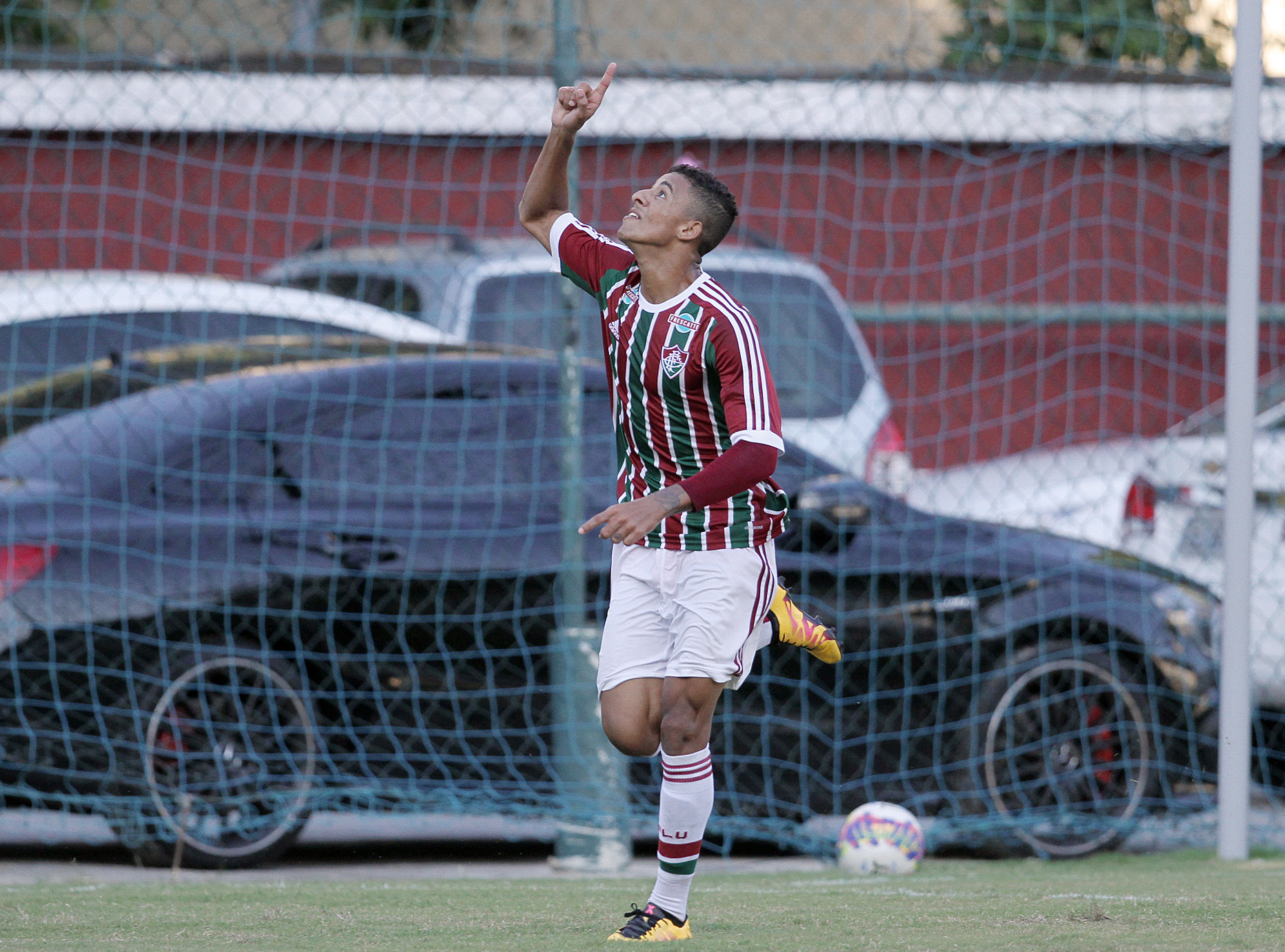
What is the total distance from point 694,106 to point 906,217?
1790mm

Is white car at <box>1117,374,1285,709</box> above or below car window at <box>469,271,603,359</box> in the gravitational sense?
below

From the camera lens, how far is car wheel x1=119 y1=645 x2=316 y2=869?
5.82 metres

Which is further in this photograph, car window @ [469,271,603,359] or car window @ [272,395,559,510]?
Result: car window @ [469,271,603,359]

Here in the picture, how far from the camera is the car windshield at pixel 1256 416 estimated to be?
7.49 m

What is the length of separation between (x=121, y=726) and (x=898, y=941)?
2.87 metres

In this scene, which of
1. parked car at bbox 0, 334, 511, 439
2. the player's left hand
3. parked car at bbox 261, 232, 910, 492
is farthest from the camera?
parked car at bbox 261, 232, 910, 492

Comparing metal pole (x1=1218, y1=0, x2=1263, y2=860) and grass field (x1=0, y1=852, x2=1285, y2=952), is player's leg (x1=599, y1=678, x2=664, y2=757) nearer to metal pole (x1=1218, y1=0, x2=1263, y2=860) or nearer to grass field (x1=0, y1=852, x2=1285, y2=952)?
grass field (x1=0, y1=852, x2=1285, y2=952)

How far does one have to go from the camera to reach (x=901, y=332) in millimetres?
8406

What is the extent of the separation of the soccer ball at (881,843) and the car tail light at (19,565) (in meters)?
2.74

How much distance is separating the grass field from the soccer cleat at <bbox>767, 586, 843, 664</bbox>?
68 cm

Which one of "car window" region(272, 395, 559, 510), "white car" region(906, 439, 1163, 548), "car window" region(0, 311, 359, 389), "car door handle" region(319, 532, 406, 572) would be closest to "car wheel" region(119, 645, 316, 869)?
"car door handle" region(319, 532, 406, 572)

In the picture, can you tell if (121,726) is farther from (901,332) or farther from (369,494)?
(901,332)

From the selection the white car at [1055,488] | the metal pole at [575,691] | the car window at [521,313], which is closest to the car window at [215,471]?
the metal pole at [575,691]

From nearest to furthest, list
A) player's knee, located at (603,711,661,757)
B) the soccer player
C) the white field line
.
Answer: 1. the soccer player
2. player's knee, located at (603,711,661,757)
3. the white field line
